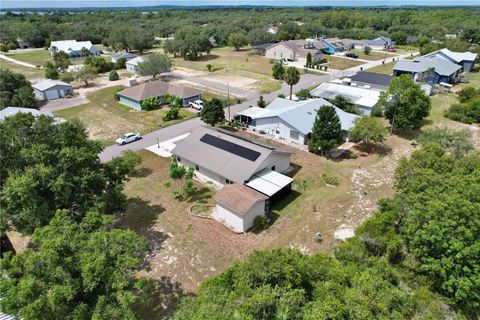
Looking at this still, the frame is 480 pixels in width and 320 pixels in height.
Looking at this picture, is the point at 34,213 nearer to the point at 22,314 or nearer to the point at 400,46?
the point at 22,314

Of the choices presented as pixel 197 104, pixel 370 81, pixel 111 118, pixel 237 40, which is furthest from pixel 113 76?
pixel 370 81

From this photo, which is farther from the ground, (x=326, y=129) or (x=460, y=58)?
(x=326, y=129)

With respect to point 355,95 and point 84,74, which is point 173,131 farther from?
point 84,74

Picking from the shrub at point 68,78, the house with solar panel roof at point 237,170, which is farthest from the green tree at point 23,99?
the house with solar panel roof at point 237,170

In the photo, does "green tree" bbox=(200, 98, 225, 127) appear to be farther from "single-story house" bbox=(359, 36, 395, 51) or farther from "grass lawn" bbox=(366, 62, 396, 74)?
"single-story house" bbox=(359, 36, 395, 51)

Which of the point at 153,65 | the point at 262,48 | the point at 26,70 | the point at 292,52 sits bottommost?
the point at 262,48

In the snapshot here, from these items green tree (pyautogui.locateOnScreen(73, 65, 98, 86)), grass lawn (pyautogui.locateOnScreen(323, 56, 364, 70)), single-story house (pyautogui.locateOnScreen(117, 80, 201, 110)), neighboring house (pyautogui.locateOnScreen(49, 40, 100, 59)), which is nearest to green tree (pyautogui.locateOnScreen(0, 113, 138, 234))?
single-story house (pyautogui.locateOnScreen(117, 80, 201, 110))
